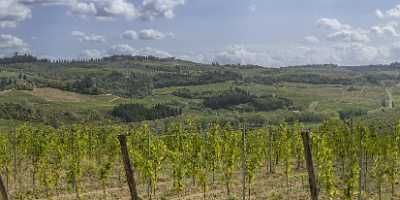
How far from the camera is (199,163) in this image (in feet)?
106

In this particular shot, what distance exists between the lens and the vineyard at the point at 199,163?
29.7 metres

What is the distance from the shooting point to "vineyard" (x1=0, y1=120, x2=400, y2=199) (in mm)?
29656

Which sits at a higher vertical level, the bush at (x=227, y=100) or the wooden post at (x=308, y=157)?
the wooden post at (x=308, y=157)

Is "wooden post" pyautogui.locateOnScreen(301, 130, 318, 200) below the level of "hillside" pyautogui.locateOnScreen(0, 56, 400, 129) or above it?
above

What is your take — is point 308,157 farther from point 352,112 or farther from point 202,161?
point 352,112

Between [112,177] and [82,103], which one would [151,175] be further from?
[82,103]

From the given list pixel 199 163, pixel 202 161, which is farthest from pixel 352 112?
pixel 199 163

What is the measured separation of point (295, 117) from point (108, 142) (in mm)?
77021

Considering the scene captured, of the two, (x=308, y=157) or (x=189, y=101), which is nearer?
(x=308, y=157)

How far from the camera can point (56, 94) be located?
134750mm

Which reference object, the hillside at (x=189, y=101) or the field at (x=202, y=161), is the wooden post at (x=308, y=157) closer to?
the field at (x=202, y=161)

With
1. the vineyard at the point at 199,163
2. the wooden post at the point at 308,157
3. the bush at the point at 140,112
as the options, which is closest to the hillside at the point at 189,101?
the bush at the point at 140,112

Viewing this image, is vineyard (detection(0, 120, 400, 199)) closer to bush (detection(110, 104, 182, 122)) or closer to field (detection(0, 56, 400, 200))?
field (detection(0, 56, 400, 200))

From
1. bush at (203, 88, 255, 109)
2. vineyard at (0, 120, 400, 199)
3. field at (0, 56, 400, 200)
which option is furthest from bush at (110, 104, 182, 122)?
vineyard at (0, 120, 400, 199)
